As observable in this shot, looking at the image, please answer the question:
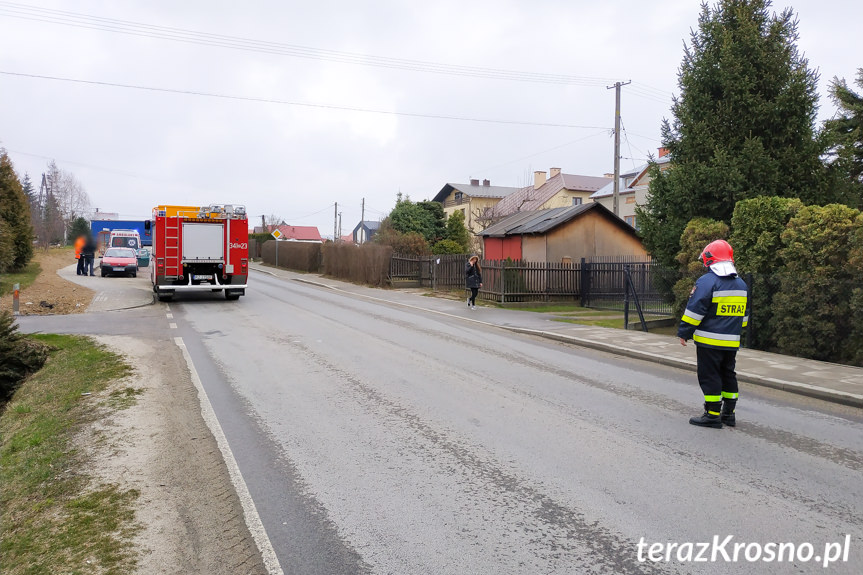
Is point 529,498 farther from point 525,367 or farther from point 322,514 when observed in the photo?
point 525,367

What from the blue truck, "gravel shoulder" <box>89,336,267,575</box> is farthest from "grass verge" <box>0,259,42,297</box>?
the blue truck

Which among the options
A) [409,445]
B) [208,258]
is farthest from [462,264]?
[409,445]

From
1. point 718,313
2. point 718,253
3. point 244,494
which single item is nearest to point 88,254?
point 244,494

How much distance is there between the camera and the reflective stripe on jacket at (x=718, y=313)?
6.61m

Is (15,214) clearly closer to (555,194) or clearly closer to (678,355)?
(678,355)

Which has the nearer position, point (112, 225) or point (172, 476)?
point (172, 476)

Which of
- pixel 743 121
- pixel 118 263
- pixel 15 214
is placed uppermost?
pixel 743 121

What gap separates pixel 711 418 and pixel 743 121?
11033 millimetres

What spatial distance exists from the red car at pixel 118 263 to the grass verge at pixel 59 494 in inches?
993

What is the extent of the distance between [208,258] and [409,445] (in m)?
16.4

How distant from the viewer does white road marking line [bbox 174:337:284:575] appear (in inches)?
145
